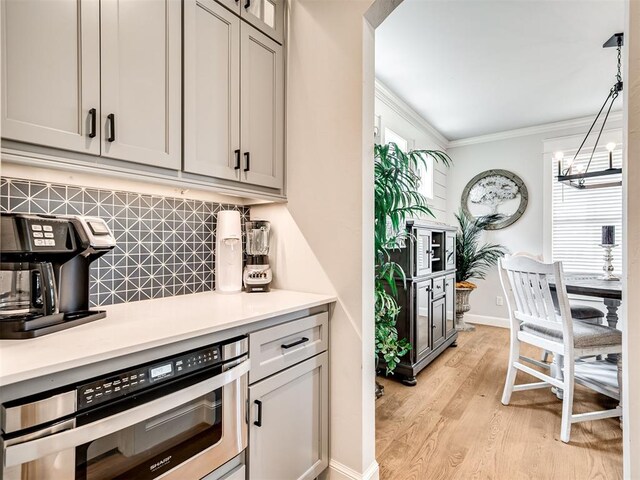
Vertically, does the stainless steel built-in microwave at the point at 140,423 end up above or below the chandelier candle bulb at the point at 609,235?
below

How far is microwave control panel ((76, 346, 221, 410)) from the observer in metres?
0.84

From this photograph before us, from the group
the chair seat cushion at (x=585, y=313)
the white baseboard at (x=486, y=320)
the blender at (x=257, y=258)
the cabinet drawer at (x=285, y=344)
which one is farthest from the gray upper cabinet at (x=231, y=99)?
the white baseboard at (x=486, y=320)

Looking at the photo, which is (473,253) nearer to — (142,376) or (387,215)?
(387,215)

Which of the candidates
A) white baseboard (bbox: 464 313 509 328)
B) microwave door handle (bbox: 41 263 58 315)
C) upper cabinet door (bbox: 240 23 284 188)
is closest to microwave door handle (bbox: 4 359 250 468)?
microwave door handle (bbox: 41 263 58 315)

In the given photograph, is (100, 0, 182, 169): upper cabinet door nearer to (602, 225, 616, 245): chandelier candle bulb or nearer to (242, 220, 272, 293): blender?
(242, 220, 272, 293): blender

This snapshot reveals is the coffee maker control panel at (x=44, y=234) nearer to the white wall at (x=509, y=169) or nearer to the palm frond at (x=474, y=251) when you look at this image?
the palm frond at (x=474, y=251)

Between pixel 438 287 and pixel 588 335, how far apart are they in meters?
1.25

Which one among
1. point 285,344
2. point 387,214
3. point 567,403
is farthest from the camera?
point 387,214

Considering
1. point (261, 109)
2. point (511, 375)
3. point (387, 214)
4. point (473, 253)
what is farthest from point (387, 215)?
point (473, 253)

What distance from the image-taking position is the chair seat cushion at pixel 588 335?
2.04m

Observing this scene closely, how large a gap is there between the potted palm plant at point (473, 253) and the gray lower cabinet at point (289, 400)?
3.34 metres

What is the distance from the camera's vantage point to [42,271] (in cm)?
100

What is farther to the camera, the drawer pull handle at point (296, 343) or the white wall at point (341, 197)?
the white wall at point (341, 197)

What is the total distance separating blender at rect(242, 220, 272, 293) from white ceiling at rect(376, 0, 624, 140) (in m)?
1.78
